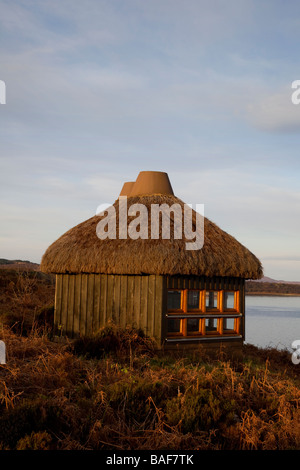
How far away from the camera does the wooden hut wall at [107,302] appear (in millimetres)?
11537

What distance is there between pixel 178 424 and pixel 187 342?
18.9 ft

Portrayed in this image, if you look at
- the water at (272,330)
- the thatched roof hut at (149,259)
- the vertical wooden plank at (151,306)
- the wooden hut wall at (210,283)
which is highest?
the thatched roof hut at (149,259)

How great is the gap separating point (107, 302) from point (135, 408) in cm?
563

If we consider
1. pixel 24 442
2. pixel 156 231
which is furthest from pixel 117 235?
pixel 24 442

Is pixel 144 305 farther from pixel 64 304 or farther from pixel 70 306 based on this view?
pixel 64 304

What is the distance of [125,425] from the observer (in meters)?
6.13

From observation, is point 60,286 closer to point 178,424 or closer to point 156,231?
point 156,231

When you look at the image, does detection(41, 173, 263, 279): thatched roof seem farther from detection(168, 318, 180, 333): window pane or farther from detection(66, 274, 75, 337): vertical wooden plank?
detection(168, 318, 180, 333): window pane

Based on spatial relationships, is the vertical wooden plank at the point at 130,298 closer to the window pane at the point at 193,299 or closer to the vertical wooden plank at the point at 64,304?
the vertical wooden plank at the point at 64,304

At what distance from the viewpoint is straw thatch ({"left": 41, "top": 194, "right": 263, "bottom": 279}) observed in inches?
448

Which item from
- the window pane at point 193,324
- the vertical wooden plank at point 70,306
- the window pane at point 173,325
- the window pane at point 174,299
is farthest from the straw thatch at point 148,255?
the window pane at point 173,325

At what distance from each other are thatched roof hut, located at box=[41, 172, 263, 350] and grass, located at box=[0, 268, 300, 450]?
9.73 feet

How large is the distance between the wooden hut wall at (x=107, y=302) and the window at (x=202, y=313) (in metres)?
0.45

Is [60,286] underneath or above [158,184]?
underneath
